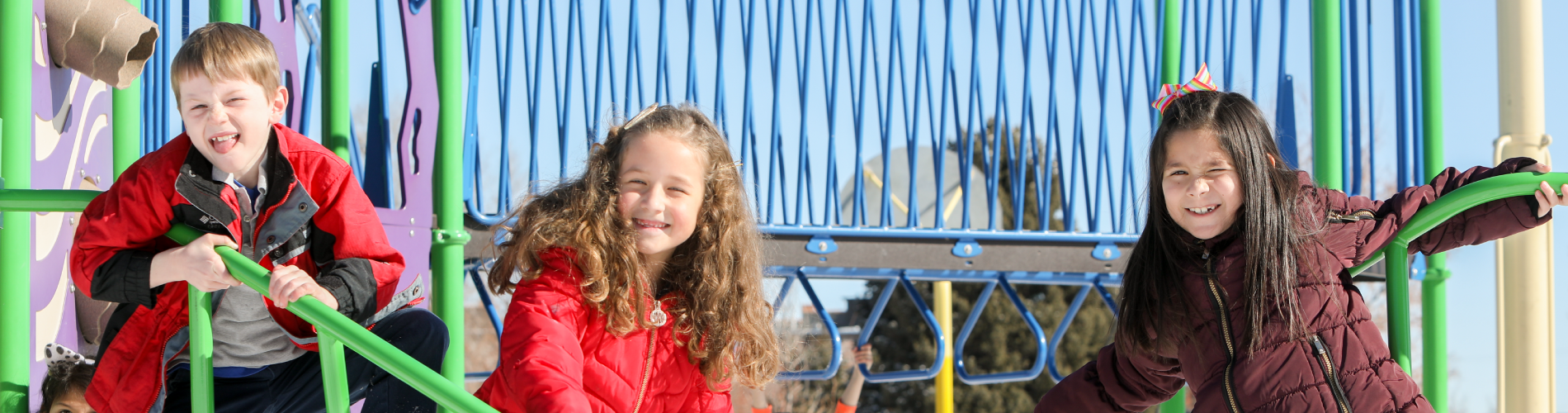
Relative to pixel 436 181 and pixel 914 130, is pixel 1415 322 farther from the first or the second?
pixel 436 181

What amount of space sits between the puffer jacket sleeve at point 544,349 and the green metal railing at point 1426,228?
147 cm

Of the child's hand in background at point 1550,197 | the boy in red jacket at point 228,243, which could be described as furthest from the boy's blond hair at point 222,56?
the child's hand in background at point 1550,197

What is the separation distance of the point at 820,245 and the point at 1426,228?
1.97 m

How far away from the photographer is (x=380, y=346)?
63.2 inches

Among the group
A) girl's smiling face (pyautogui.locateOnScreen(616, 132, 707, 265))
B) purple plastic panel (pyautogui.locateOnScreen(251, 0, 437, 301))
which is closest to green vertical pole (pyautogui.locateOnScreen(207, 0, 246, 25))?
purple plastic panel (pyautogui.locateOnScreen(251, 0, 437, 301))

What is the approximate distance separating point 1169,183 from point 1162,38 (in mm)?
2134

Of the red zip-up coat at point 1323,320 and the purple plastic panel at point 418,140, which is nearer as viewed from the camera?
the red zip-up coat at point 1323,320

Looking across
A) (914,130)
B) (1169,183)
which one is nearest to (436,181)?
(914,130)

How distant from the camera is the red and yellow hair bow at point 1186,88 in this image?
200 cm

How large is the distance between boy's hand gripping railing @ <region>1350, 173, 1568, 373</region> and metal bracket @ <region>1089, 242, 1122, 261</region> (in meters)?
1.72

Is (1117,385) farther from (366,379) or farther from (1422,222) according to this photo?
(366,379)

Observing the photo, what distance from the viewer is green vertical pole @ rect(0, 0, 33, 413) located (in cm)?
204

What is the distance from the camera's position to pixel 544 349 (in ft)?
5.55

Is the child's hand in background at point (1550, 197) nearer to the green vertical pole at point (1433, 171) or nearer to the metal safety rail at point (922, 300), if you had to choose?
the green vertical pole at point (1433, 171)
